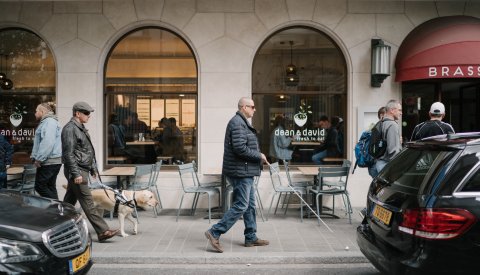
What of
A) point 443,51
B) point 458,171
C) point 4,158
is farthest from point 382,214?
point 4,158

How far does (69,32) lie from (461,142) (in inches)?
317

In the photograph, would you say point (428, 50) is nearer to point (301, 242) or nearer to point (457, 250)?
point (301, 242)

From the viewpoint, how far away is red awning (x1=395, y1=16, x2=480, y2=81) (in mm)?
8570

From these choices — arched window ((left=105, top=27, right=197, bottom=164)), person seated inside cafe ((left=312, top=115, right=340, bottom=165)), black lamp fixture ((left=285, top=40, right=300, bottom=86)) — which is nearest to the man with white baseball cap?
person seated inside cafe ((left=312, top=115, right=340, bottom=165))

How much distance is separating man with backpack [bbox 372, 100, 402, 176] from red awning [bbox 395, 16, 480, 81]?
194 cm

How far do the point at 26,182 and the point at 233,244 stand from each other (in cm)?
439

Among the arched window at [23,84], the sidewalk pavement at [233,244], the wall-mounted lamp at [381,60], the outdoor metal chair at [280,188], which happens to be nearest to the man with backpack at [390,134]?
the sidewalk pavement at [233,244]

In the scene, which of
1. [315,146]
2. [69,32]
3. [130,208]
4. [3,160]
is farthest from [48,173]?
[315,146]

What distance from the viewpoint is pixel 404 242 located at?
13.0 feet

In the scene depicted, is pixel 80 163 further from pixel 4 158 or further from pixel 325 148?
pixel 325 148

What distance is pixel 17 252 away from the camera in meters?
3.81

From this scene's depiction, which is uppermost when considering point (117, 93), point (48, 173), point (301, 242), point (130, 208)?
point (117, 93)

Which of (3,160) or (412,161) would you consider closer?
(412,161)

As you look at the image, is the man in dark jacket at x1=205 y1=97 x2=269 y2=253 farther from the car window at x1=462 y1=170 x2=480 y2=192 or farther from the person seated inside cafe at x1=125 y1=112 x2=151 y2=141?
the person seated inside cafe at x1=125 y1=112 x2=151 y2=141
